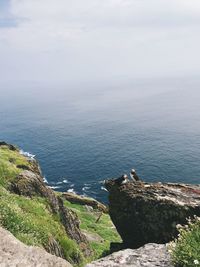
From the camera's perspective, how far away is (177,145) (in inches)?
7126

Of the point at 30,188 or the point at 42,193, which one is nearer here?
the point at 30,188

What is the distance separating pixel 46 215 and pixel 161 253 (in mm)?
11691

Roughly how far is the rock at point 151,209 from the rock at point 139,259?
4.42 meters

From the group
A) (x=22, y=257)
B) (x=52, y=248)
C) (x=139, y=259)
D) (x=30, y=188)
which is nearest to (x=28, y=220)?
(x=52, y=248)

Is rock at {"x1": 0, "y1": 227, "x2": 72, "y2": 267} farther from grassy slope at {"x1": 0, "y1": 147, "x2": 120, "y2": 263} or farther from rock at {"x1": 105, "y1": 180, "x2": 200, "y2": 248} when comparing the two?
rock at {"x1": 105, "y1": 180, "x2": 200, "y2": 248}

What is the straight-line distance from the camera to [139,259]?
14.9 m

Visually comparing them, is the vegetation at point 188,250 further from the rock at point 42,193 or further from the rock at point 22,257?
the rock at point 42,193

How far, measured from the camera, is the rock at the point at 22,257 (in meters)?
10.3

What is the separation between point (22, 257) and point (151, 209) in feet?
38.8

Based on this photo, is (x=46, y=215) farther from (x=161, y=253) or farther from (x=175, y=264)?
(x=175, y=264)

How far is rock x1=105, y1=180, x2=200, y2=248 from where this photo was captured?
67.5 ft

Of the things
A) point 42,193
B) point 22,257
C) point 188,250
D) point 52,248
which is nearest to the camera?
point 22,257

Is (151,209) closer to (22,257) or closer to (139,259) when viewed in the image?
(139,259)

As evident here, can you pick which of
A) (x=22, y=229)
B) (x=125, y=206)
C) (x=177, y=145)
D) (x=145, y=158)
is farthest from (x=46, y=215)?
(x=177, y=145)
